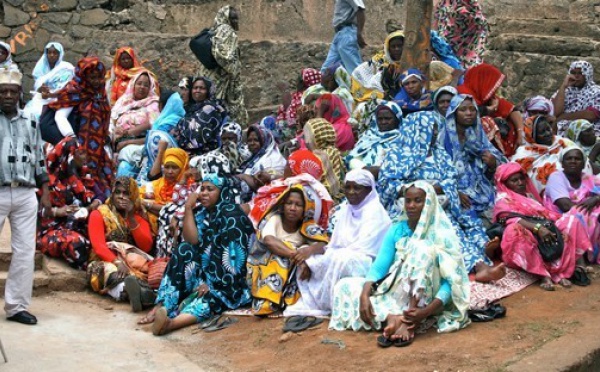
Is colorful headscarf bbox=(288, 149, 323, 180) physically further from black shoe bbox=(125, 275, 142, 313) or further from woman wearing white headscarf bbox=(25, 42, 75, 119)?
woman wearing white headscarf bbox=(25, 42, 75, 119)

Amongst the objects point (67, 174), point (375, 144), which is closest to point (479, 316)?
point (375, 144)

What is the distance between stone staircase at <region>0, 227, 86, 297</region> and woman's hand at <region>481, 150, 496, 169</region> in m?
3.58

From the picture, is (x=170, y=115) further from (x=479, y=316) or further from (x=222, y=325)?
(x=479, y=316)

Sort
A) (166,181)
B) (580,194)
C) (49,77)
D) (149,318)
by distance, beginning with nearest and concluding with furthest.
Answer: (149,318) → (580,194) → (166,181) → (49,77)

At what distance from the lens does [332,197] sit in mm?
9242

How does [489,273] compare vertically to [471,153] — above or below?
below

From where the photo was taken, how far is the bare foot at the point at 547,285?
7.94 m

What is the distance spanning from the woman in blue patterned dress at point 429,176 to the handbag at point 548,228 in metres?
0.11

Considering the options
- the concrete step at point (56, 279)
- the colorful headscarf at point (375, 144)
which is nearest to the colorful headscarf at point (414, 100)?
the colorful headscarf at point (375, 144)

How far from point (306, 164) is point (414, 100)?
49.3 inches

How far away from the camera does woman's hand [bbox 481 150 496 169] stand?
8961 mm

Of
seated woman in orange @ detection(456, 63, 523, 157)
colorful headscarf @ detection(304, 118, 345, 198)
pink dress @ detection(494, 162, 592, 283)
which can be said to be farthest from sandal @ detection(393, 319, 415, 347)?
seated woman in orange @ detection(456, 63, 523, 157)

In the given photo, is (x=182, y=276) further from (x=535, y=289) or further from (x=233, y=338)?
(x=535, y=289)

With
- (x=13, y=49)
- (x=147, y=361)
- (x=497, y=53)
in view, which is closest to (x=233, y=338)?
(x=147, y=361)
